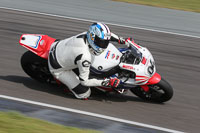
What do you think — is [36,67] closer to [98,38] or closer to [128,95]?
[98,38]

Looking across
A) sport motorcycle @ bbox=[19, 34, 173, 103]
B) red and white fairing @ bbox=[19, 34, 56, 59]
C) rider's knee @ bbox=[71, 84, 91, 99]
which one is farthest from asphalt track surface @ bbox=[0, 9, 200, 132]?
red and white fairing @ bbox=[19, 34, 56, 59]

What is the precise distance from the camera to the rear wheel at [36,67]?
7590 millimetres

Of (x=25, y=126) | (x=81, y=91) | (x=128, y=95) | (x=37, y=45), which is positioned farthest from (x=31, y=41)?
(x=25, y=126)

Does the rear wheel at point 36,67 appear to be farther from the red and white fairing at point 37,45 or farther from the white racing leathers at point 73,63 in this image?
the white racing leathers at point 73,63

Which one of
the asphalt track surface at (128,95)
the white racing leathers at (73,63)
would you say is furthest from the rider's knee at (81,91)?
the asphalt track surface at (128,95)

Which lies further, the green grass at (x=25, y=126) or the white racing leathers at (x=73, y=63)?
the white racing leathers at (x=73, y=63)

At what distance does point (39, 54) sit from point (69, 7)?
7.89m

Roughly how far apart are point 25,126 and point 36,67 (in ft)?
8.09

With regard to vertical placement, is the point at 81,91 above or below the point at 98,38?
below

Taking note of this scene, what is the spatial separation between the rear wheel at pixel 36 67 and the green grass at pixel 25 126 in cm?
181

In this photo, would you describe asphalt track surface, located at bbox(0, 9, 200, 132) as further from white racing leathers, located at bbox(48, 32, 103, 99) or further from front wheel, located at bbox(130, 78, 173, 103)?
white racing leathers, located at bbox(48, 32, 103, 99)

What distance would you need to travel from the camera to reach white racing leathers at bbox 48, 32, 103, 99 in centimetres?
687

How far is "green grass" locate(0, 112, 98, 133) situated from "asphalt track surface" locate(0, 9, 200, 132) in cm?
137

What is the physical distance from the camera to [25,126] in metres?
5.38
